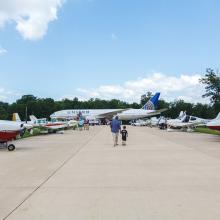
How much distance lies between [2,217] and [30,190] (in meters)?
2.40

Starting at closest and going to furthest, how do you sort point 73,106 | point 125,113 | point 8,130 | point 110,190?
point 110,190
point 8,130
point 125,113
point 73,106

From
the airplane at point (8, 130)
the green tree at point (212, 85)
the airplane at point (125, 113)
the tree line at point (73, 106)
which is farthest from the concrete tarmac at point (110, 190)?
the airplane at point (125, 113)

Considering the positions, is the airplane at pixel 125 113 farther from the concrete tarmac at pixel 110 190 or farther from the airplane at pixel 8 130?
the concrete tarmac at pixel 110 190

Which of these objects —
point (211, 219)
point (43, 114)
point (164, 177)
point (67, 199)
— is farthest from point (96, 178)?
point (43, 114)

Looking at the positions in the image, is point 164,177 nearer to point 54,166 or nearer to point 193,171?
point 193,171

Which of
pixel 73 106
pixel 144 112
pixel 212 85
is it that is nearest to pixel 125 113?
pixel 144 112

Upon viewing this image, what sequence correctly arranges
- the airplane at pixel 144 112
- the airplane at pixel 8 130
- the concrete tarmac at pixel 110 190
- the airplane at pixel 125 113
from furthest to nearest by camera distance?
the airplane at pixel 144 112 < the airplane at pixel 125 113 < the airplane at pixel 8 130 < the concrete tarmac at pixel 110 190

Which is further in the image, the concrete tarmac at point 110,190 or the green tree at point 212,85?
the green tree at point 212,85

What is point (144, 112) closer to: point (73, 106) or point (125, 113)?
point (125, 113)

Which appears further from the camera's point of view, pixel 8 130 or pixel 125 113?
pixel 125 113

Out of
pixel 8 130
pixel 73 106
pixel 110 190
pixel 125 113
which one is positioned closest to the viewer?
pixel 110 190

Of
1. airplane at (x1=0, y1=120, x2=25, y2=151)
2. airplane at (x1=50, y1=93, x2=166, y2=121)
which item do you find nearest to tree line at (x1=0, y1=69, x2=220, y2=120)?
airplane at (x1=50, y1=93, x2=166, y2=121)

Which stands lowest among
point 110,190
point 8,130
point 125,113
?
point 110,190

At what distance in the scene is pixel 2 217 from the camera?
6445mm
